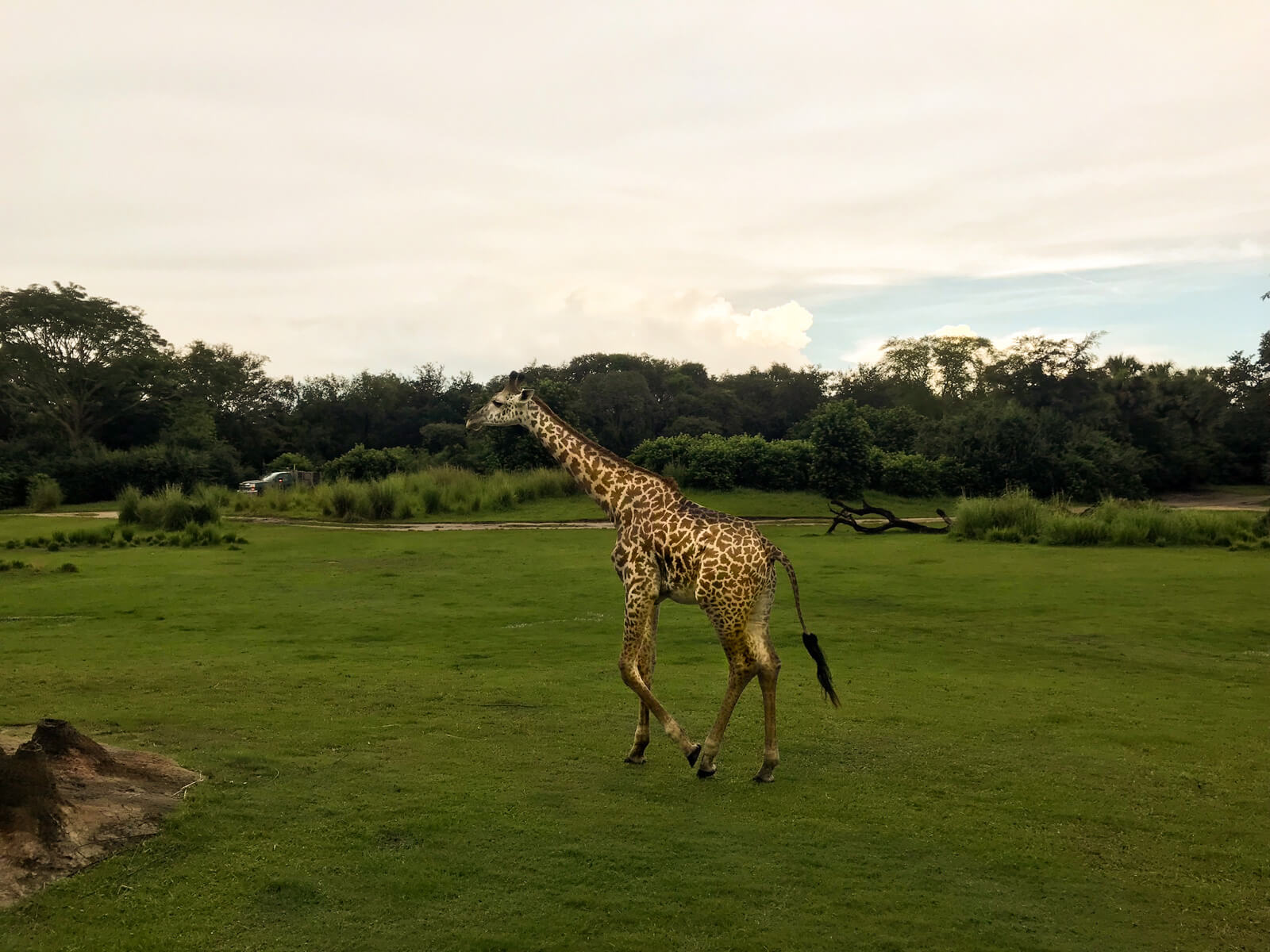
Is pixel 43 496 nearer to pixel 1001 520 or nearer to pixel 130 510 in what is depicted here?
pixel 130 510

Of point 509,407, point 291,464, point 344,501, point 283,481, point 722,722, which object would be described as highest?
point 509,407

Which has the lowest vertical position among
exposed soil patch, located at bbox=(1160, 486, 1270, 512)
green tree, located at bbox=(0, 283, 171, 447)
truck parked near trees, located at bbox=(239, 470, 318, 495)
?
exposed soil patch, located at bbox=(1160, 486, 1270, 512)

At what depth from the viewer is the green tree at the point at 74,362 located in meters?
47.0

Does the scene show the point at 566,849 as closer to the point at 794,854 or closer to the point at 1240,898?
the point at 794,854

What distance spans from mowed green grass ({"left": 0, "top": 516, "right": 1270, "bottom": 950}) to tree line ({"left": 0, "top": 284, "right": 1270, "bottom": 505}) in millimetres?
22791

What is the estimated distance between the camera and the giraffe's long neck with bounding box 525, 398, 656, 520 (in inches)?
307

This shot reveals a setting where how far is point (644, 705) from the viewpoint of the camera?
6.88 meters

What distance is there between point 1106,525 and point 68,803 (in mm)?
22087

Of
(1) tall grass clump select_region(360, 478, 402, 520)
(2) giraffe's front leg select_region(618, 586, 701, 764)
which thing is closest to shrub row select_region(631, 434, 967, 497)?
(1) tall grass clump select_region(360, 478, 402, 520)

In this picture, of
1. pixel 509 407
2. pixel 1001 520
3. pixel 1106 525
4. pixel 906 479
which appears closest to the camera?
pixel 509 407

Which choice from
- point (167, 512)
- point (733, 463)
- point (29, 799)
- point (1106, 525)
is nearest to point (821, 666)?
point (29, 799)

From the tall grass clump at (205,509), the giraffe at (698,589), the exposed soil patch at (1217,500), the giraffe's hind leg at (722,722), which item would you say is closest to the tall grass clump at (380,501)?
the tall grass clump at (205,509)

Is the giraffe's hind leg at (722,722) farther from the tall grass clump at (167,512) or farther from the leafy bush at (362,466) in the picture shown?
the leafy bush at (362,466)

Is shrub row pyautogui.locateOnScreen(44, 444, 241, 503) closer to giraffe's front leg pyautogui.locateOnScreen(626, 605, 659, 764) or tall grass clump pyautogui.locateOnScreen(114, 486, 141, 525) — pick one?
tall grass clump pyautogui.locateOnScreen(114, 486, 141, 525)
